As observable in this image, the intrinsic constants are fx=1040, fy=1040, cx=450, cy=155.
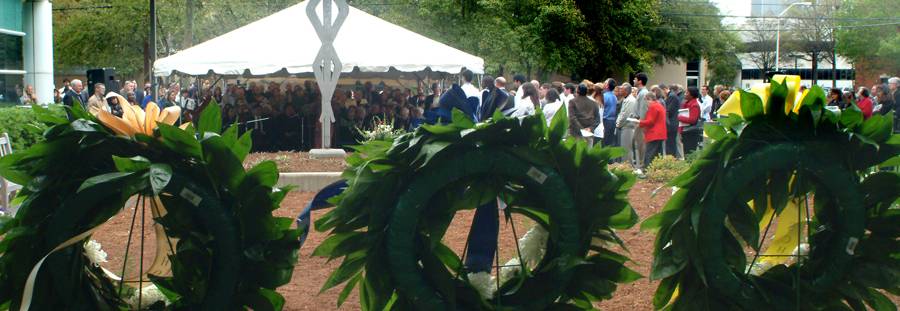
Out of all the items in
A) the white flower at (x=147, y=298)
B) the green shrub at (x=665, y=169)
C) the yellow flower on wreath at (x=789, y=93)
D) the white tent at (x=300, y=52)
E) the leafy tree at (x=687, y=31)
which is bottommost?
the white flower at (x=147, y=298)

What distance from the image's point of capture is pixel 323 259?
24.3 feet

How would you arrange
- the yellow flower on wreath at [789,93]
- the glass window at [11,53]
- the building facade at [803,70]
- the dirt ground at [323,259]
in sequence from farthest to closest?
the building facade at [803,70] → the glass window at [11,53] → the dirt ground at [323,259] → the yellow flower on wreath at [789,93]

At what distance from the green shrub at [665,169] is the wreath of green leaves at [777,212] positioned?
20.6 ft

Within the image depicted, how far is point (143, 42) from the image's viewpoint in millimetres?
49281

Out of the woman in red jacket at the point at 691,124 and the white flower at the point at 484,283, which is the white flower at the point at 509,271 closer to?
the white flower at the point at 484,283

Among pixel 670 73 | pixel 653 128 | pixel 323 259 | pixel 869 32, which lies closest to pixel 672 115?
pixel 653 128

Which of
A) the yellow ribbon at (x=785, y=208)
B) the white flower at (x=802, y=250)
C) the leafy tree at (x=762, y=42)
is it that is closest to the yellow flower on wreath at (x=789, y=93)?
the yellow ribbon at (x=785, y=208)

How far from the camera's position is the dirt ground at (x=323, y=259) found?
6105 mm

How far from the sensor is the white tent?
1817cm

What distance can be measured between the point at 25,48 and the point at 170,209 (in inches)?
1057

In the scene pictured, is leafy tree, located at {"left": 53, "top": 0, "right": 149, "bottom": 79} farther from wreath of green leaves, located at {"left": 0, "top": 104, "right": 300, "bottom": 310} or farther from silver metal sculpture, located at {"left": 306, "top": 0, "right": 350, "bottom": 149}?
wreath of green leaves, located at {"left": 0, "top": 104, "right": 300, "bottom": 310}

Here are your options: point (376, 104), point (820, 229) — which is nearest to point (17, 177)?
point (820, 229)

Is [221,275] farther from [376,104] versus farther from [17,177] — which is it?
[376,104]

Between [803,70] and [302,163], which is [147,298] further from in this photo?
[803,70]
